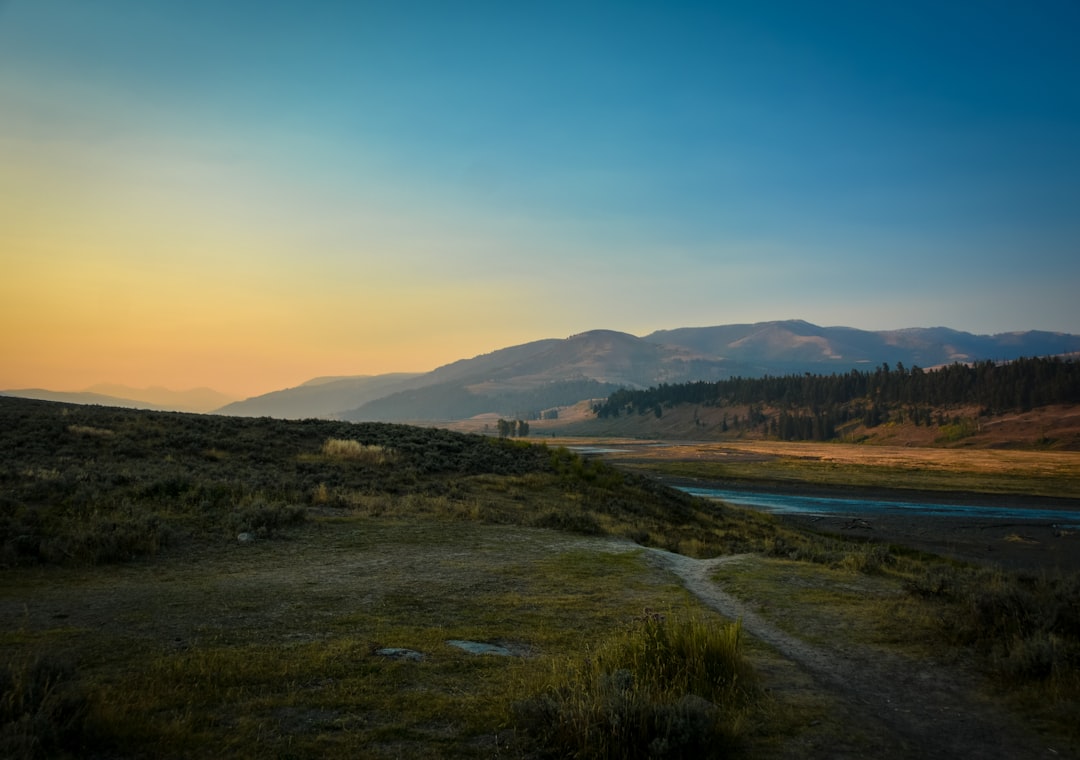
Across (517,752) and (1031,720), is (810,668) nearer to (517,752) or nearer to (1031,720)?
(1031,720)

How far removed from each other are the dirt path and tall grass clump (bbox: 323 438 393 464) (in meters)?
25.0

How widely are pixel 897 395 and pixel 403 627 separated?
548ft

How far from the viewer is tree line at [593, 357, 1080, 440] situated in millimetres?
130000

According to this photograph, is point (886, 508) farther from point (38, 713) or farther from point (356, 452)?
point (38, 713)

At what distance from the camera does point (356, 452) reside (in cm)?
3375

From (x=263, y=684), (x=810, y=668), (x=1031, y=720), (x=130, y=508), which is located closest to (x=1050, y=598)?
(x=1031, y=720)

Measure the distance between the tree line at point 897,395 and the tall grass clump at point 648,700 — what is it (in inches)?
5729

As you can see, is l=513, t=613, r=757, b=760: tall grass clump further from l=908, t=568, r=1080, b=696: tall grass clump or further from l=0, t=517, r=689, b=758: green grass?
l=908, t=568, r=1080, b=696: tall grass clump

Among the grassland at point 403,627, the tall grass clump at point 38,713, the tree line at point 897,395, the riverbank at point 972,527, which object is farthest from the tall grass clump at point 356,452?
the tree line at point 897,395

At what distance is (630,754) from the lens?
6059mm

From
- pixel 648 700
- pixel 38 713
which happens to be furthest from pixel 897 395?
pixel 38 713

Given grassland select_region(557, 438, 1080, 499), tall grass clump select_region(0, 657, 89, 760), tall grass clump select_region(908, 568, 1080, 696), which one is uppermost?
tall grass clump select_region(0, 657, 89, 760)

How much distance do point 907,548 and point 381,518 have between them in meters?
27.5

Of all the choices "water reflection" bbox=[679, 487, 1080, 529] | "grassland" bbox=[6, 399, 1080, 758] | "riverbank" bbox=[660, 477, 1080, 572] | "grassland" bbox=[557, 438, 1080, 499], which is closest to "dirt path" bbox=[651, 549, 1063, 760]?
"grassland" bbox=[6, 399, 1080, 758]
